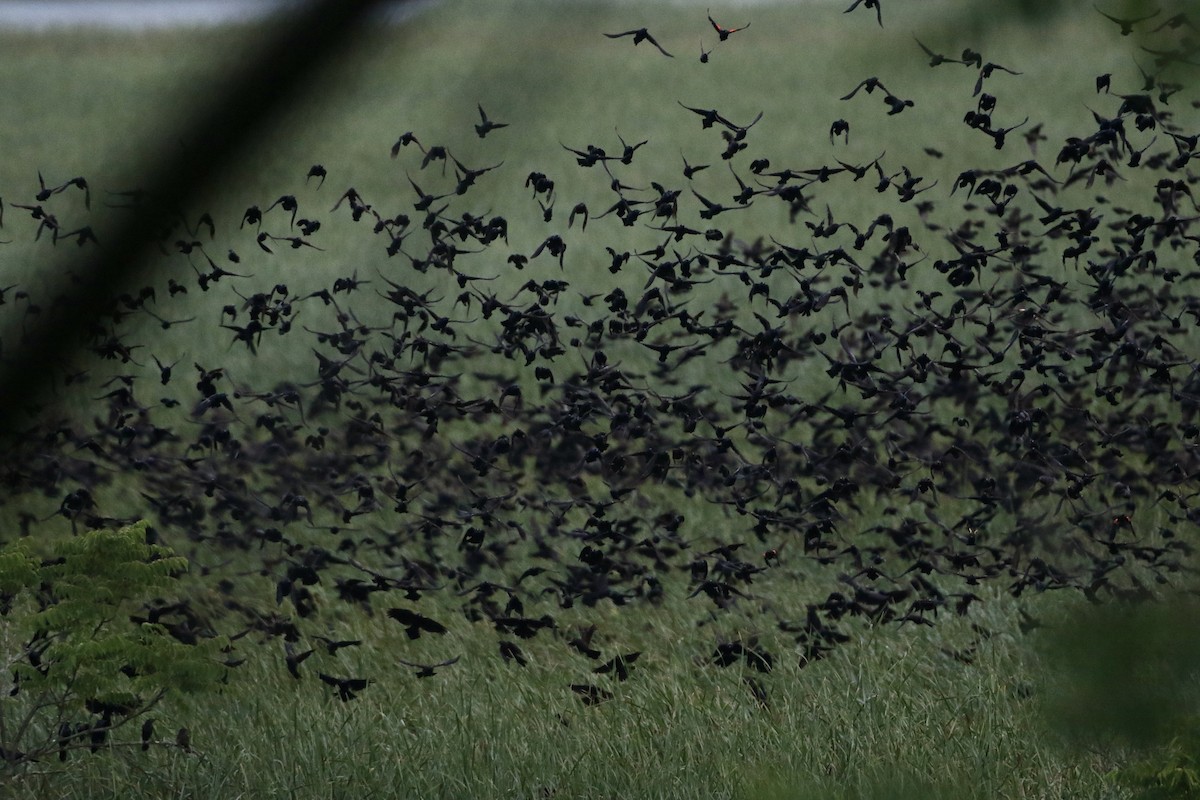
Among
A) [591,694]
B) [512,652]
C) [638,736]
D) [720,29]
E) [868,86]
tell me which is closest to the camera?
[720,29]

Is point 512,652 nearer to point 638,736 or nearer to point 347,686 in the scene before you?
point 347,686

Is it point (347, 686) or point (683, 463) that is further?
point (683, 463)

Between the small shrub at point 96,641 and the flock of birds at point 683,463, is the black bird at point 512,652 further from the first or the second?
the small shrub at point 96,641

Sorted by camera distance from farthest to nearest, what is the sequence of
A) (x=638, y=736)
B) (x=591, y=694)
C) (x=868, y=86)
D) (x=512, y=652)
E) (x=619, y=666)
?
(x=512, y=652) < (x=619, y=666) < (x=591, y=694) < (x=638, y=736) < (x=868, y=86)

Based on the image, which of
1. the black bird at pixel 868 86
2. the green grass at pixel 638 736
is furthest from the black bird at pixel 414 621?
the black bird at pixel 868 86

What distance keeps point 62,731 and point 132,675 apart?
0.26 metres

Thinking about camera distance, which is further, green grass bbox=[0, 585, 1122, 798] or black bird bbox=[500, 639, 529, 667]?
black bird bbox=[500, 639, 529, 667]

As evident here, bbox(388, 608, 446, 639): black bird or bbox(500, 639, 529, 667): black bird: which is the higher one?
bbox(388, 608, 446, 639): black bird

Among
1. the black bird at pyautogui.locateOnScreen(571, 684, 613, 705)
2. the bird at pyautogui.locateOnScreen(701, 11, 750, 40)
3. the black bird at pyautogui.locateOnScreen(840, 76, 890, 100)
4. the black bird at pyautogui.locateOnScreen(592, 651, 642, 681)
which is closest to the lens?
the bird at pyautogui.locateOnScreen(701, 11, 750, 40)

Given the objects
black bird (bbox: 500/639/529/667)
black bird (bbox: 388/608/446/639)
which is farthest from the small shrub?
black bird (bbox: 500/639/529/667)

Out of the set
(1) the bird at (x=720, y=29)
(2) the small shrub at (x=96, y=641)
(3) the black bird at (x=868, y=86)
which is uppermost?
(1) the bird at (x=720, y=29)

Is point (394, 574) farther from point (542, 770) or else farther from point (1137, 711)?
point (1137, 711)

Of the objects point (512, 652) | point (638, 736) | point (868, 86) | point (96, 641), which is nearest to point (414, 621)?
point (512, 652)

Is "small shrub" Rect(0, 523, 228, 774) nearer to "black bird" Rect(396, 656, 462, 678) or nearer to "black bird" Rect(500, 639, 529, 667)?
"black bird" Rect(396, 656, 462, 678)
